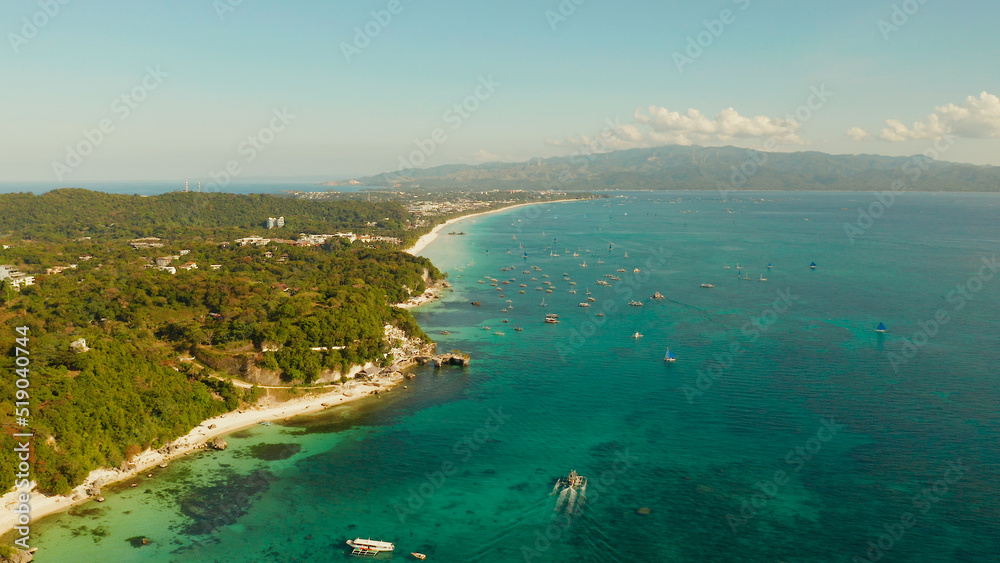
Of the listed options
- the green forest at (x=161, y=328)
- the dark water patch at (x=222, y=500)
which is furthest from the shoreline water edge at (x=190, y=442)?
the dark water patch at (x=222, y=500)

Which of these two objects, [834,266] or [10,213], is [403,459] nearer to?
[834,266]

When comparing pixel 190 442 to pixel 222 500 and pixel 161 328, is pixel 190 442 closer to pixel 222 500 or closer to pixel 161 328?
pixel 222 500

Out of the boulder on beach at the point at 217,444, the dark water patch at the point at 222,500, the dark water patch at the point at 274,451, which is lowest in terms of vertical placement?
the dark water patch at the point at 222,500

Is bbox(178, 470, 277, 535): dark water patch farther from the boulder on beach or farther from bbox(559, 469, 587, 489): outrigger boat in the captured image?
bbox(559, 469, 587, 489): outrigger boat

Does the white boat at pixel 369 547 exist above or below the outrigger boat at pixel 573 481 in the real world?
below

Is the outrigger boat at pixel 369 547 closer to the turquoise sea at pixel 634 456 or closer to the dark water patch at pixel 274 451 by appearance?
the turquoise sea at pixel 634 456

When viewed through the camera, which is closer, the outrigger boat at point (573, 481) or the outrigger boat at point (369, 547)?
the outrigger boat at point (369, 547)
